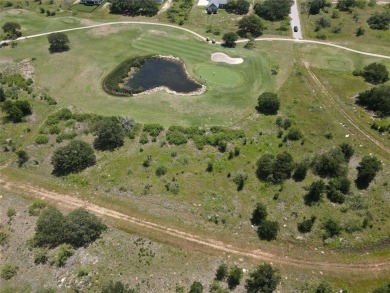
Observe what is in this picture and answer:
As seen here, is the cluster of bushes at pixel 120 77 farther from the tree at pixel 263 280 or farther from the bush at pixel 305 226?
the tree at pixel 263 280

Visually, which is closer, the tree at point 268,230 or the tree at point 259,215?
the tree at point 268,230

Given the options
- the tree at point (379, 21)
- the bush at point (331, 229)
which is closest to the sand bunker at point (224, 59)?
the tree at point (379, 21)

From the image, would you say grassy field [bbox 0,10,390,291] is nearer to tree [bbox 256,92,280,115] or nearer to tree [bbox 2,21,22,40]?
tree [bbox 256,92,280,115]

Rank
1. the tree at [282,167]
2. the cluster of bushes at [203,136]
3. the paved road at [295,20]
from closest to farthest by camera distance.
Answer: the tree at [282,167]
the cluster of bushes at [203,136]
the paved road at [295,20]

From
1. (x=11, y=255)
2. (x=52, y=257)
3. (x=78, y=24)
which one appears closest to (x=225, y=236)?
(x=52, y=257)

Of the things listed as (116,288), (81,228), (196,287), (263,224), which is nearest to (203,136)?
(263,224)

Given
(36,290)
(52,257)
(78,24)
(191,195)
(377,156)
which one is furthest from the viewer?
(78,24)

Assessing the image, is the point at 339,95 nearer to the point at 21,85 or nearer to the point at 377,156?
the point at 377,156
